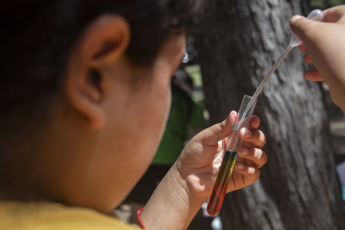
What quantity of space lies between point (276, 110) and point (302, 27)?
911mm

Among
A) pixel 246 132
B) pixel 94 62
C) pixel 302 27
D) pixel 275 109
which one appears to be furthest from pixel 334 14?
pixel 275 109

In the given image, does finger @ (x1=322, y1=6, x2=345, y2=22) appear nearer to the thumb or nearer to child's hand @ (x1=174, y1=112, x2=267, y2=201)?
the thumb

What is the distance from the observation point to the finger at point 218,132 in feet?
3.96

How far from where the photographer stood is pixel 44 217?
0.55 meters

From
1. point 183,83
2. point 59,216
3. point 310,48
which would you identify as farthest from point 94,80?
point 183,83

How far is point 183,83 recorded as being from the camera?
3.16 m

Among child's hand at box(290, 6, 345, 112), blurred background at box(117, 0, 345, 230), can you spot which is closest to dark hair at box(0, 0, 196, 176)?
child's hand at box(290, 6, 345, 112)

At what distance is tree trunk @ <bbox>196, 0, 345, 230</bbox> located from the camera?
196 centimetres

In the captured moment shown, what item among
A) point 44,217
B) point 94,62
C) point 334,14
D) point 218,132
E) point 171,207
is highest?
point 94,62

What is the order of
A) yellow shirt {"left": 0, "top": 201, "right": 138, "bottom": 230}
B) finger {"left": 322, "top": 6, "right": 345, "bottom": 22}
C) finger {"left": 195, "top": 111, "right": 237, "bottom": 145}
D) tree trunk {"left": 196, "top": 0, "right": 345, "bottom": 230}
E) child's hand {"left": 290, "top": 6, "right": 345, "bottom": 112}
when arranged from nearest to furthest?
1. yellow shirt {"left": 0, "top": 201, "right": 138, "bottom": 230}
2. child's hand {"left": 290, "top": 6, "right": 345, "bottom": 112}
3. finger {"left": 322, "top": 6, "right": 345, "bottom": 22}
4. finger {"left": 195, "top": 111, "right": 237, "bottom": 145}
5. tree trunk {"left": 196, "top": 0, "right": 345, "bottom": 230}

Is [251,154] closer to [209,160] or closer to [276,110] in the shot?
[209,160]

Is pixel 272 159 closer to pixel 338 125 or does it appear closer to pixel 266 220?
pixel 266 220

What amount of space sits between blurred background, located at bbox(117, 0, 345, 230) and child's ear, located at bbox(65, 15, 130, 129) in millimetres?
1346

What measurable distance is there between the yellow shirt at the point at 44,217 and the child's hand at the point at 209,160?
0.69 meters
